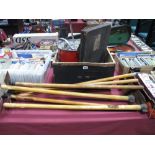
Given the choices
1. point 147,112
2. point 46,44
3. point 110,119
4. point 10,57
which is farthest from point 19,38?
point 147,112

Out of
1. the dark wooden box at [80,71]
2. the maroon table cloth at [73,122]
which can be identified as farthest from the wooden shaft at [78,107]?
the dark wooden box at [80,71]

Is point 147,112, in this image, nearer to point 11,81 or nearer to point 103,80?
point 103,80

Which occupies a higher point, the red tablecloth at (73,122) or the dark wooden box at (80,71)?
the dark wooden box at (80,71)

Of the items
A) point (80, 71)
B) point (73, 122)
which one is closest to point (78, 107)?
point (73, 122)

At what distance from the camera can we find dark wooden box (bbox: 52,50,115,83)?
3.41 feet

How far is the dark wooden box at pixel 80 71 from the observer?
1.04 metres

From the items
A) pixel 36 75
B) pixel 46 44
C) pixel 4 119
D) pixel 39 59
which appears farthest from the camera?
pixel 46 44

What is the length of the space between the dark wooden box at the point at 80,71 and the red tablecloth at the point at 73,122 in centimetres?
23

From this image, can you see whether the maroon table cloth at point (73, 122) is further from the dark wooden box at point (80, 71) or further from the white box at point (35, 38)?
the white box at point (35, 38)

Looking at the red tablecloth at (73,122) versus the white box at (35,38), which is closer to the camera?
the red tablecloth at (73,122)

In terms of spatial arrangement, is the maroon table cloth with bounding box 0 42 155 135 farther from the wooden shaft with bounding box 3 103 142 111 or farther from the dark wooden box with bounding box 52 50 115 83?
the dark wooden box with bounding box 52 50 115 83

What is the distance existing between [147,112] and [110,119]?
213mm

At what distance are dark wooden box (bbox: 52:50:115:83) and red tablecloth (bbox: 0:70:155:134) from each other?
23 cm

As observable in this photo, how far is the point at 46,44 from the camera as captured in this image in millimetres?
1605
